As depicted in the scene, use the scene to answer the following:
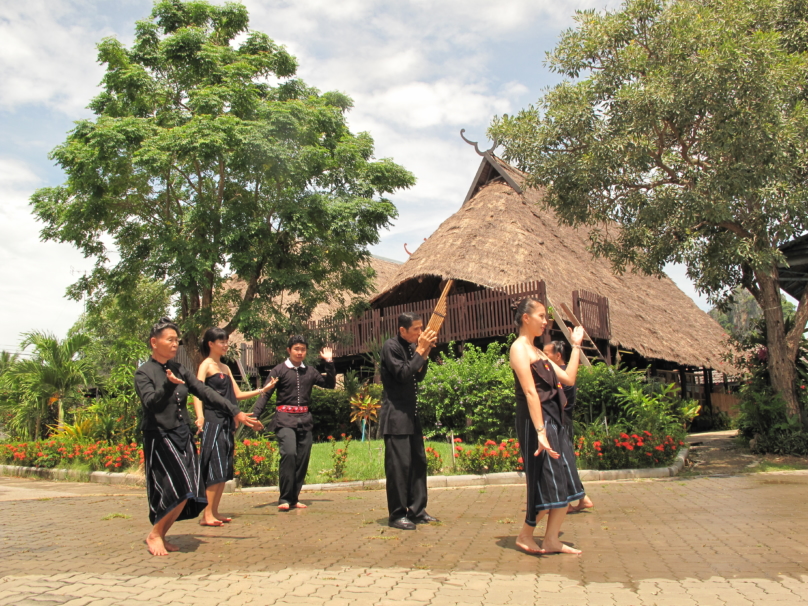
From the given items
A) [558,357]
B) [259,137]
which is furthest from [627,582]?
[259,137]

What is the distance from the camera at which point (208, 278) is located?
53.8 feet

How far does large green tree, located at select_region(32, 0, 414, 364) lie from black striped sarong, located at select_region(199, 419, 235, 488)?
9515 mm

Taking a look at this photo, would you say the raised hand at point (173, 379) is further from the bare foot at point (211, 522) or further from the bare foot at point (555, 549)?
the bare foot at point (555, 549)

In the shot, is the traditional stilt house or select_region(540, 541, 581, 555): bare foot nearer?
select_region(540, 541, 581, 555): bare foot

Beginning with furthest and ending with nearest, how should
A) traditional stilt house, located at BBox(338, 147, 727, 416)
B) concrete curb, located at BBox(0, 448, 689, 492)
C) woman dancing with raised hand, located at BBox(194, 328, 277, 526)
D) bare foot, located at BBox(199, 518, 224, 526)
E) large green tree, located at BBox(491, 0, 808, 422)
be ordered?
traditional stilt house, located at BBox(338, 147, 727, 416)
large green tree, located at BBox(491, 0, 808, 422)
concrete curb, located at BBox(0, 448, 689, 492)
woman dancing with raised hand, located at BBox(194, 328, 277, 526)
bare foot, located at BBox(199, 518, 224, 526)

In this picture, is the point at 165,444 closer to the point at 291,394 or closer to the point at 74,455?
the point at 291,394

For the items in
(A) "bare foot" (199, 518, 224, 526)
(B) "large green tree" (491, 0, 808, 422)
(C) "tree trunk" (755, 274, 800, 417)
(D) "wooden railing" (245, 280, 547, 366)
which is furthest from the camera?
(D) "wooden railing" (245, 280, 547, 366)

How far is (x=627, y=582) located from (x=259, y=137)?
42.7ft

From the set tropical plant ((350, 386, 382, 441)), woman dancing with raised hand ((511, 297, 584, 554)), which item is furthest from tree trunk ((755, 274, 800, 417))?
woman dancing with raised hand ((511, 297, 584, 554))

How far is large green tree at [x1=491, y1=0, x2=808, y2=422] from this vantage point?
1105cm

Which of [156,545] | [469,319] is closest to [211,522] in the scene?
[156,545]

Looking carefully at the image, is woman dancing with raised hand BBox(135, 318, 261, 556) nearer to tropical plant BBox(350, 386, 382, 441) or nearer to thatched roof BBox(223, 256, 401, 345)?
tropical plant BBox(350, 386, 382, 441)

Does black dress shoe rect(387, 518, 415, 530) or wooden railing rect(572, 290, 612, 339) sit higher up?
wooden railing rect(572, 290, 612, 339)

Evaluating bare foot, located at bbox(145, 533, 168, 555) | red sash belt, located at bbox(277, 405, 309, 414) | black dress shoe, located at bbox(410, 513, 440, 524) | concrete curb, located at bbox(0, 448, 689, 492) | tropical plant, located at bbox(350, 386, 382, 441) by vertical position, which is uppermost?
red sash belt, located at bbox(277, 405, 309, 414)
